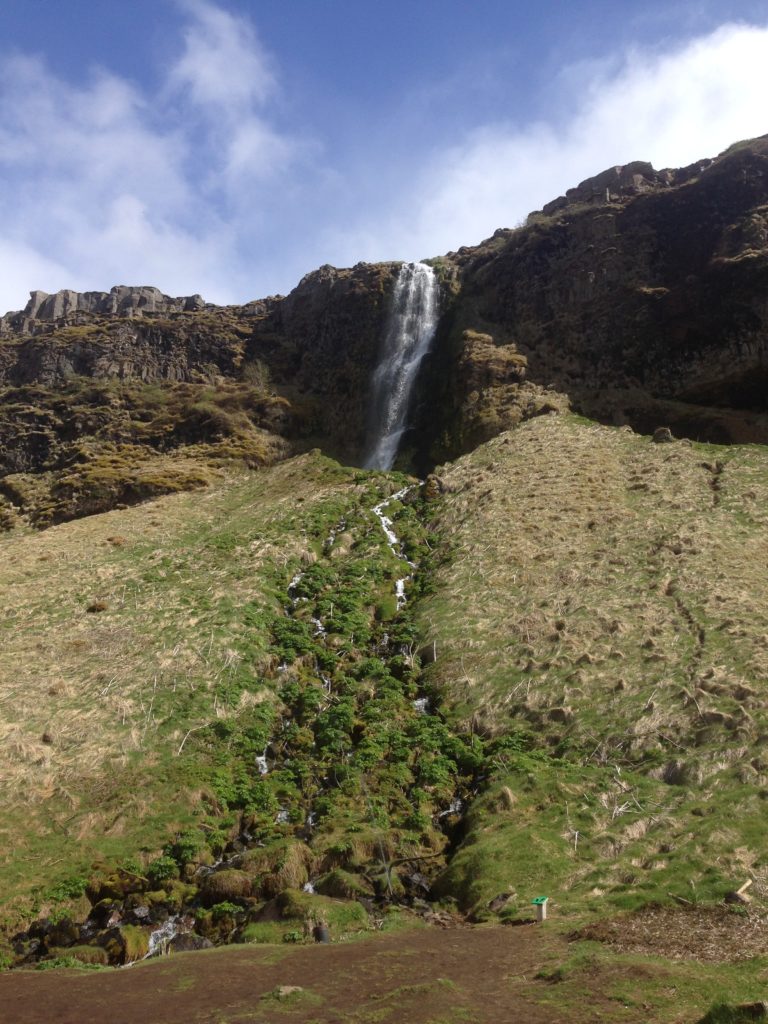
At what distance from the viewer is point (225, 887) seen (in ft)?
57.6

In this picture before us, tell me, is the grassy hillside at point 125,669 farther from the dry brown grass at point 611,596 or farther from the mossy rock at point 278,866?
the dry brown grass at point 611,596

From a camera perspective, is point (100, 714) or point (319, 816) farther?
point (100, 714)

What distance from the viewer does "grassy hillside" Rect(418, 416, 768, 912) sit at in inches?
675

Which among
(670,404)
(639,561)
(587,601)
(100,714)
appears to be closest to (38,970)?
(100,714)

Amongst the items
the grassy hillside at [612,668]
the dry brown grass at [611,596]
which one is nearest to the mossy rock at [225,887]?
the grassy hillside at [612,668]

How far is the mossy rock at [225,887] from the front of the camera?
17.5 metres

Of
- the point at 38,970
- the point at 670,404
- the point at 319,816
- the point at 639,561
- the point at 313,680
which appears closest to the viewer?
the point at 38,970

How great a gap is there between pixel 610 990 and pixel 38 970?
11734 millimetres

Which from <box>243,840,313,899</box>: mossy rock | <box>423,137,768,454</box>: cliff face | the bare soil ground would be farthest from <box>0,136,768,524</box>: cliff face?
the bare soil ground

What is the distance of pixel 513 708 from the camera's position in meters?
24.9

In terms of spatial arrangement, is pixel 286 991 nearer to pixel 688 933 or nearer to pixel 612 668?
pixel 688 933

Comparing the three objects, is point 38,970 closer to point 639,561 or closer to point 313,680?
point 313,680

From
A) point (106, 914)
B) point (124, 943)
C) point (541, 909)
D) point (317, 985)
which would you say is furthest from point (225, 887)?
point (541, 909)

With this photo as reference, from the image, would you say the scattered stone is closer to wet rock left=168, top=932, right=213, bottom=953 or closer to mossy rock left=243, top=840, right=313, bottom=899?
wet rock left=168, top=932, right=213, bottom=953
